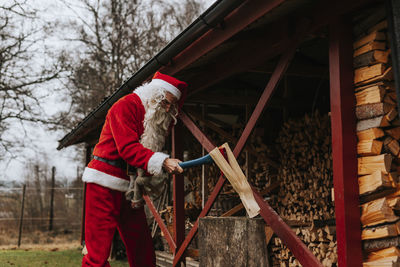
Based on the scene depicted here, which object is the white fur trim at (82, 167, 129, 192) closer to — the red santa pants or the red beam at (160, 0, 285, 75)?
the red santa pants

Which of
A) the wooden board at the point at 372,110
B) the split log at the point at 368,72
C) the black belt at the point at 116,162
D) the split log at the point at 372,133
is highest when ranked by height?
the split log at the point at 368,72

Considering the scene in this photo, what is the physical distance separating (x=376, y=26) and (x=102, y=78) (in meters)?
14.2

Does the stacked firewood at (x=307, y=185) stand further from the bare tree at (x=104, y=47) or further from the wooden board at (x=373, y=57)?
the bare tree at (x=104, y=47)

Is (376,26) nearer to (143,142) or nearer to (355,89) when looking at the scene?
(355,89)

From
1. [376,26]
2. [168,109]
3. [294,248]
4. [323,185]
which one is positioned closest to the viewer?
[376,26]

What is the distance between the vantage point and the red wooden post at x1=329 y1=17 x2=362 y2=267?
2.67 m

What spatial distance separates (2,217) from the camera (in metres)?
15.5

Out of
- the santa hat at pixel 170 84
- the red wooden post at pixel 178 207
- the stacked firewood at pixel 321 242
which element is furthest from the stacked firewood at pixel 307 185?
the santa hat at pixel 170 84

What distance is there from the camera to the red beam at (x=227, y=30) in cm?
293

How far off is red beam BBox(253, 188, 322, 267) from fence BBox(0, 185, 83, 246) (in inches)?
450

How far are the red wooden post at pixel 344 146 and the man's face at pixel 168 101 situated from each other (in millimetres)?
1312

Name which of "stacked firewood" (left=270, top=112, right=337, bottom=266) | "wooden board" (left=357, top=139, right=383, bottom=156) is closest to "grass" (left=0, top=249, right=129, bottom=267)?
"stacked firewood" (left=270, top=112, right=337, bottom=266)

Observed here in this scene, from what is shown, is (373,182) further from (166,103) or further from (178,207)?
(178,207)

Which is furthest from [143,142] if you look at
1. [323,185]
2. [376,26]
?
[323,185]
